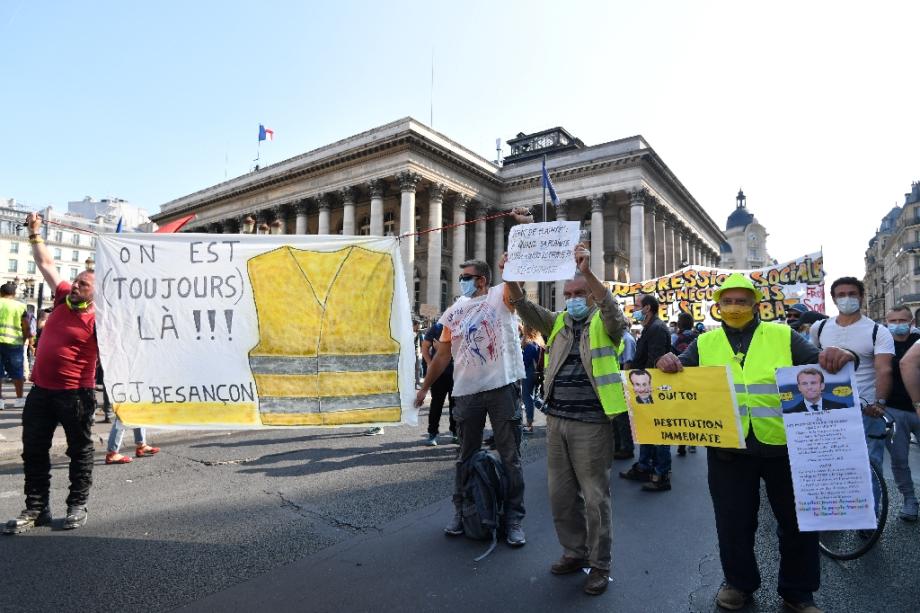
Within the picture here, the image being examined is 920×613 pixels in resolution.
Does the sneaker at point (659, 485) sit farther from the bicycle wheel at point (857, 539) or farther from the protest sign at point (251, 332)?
the protest sign at point (251, 332)

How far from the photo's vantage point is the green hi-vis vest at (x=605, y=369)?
3.23 metres

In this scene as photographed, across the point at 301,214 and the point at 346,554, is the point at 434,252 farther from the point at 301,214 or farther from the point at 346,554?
the point at 346,554

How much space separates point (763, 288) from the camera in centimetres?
1410

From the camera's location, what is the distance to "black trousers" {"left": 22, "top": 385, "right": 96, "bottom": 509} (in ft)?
13.7

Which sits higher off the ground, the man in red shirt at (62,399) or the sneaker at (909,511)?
the man in red shirt at (62,399)

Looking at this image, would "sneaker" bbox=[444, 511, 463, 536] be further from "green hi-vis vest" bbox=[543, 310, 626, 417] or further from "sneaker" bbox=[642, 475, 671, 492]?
"sneaker" bbox=[642, 475, 671, 492]

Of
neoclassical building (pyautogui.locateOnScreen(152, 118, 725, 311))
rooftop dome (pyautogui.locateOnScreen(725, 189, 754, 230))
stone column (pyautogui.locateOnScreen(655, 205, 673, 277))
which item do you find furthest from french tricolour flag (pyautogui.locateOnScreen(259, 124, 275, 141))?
rooftop dome (pyautogui.locateOnScreen(725, 189, 754, 230))

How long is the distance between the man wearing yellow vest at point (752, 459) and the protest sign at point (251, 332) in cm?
217

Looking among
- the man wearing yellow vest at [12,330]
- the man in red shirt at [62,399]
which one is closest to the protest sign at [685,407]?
the man in red shirt at [62,399]

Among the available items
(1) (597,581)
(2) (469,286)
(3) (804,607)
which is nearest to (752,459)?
(3) (804,607)

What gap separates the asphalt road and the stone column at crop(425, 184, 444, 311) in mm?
28802

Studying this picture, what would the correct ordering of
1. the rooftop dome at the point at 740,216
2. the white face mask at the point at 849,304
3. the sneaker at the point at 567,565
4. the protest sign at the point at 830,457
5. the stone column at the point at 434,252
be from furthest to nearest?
1. the rooftop dome at the point at 740,216
2. the stone column at the point at 434,252
3. the white face mask at the point at 849,304
4. the sneaker at the point at 567,565
5. the protest sign at the point at 830,457

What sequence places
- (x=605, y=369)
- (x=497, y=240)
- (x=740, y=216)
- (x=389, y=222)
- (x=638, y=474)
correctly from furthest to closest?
(x=740, y=216)
(x=389, y=222)
(x=497, y=240)
(x=638, y=474)
(x=605, y=369)

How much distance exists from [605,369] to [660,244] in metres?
38.1
